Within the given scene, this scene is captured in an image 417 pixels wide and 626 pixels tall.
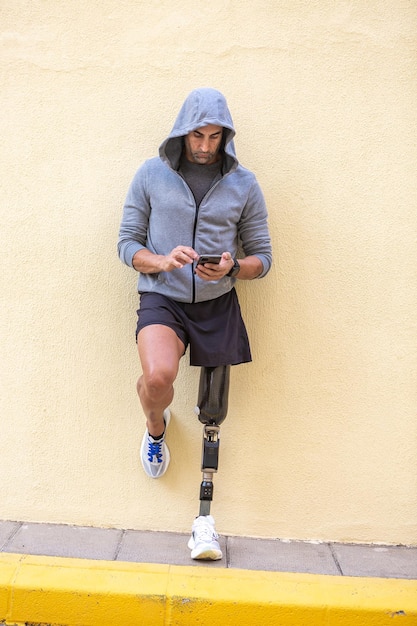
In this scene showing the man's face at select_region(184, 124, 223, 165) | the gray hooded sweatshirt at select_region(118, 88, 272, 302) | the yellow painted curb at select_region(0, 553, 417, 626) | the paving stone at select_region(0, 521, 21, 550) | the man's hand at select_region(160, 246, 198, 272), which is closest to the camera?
the yellow painted curb at select_region(0, 553, 417, 626)

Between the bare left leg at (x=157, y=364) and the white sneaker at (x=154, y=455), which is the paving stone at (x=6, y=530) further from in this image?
the bare left leg at (x=157, y=364)

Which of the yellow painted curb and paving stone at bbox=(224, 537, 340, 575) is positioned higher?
the yellow painted curb

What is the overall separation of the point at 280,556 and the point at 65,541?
1059mm

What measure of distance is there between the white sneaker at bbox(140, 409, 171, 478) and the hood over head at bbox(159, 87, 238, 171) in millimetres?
1329

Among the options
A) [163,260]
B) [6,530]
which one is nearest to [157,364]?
[163,260]

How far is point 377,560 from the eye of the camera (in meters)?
3.17

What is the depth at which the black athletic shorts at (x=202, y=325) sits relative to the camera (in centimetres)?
303

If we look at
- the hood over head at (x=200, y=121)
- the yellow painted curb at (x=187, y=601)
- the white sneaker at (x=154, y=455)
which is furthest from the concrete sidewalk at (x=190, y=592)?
the hood over head at (x=200, y=121)

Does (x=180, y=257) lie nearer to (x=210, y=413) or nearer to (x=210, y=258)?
(x=210, y=258)

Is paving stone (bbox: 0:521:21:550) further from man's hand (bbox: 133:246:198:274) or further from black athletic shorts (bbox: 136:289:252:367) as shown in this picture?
man's hand (bbox: 133:246:198:274)

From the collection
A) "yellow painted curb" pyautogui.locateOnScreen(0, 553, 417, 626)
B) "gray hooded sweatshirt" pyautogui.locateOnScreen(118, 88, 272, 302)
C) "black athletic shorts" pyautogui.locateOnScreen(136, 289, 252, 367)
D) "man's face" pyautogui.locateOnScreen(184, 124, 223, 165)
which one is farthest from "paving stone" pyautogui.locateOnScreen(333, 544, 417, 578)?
"man's face" pyautogui.locateOnScreen(184, 124, 223, 165)

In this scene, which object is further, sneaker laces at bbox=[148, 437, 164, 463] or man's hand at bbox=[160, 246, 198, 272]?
sneaker laces at bbox=[148, 437, 164, 463]

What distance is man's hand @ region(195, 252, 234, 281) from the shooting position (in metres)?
2.80

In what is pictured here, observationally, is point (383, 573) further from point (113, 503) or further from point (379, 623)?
point (113, 503)
